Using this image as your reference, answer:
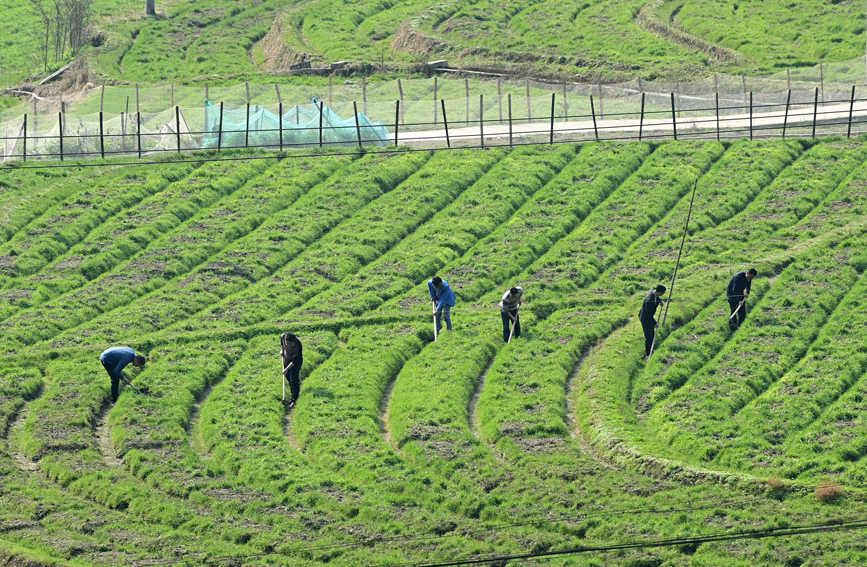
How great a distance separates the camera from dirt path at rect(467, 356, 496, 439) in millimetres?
34219

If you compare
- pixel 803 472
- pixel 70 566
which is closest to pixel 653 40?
pixel 803 472

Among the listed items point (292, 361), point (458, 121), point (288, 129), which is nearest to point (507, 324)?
point (292, 361)

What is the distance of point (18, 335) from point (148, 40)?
155 feet

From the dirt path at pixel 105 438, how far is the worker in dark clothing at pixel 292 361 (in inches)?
174

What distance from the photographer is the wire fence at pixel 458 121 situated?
53.8 metres

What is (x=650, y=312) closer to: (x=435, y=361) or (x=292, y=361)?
(x=435, y=361)

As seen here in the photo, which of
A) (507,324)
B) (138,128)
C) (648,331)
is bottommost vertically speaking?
(507,324)

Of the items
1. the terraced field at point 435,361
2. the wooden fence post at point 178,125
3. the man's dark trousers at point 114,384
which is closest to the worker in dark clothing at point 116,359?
the man's dark trousers at point 114,384

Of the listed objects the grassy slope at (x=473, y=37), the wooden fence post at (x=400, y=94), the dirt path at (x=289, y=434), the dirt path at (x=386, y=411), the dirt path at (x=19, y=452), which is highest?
the wooden fence post at (x=400, y=94)

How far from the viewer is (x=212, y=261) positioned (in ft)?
150

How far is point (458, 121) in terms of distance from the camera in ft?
184

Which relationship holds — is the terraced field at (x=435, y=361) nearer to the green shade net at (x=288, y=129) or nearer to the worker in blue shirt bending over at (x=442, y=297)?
the worker in blue shirt bending over at (x=442, y=297)

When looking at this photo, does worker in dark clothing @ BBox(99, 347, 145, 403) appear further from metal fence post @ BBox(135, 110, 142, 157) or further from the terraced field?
metal fence post @ BBox(135, 110, 142, 157)

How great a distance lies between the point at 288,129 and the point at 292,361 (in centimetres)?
2082
